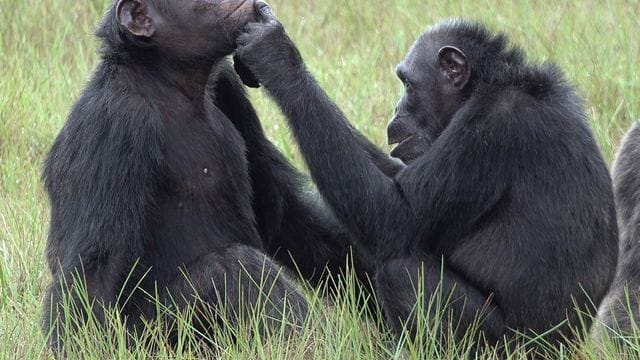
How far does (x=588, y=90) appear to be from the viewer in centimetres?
853

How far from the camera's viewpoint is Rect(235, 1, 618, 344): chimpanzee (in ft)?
17.9

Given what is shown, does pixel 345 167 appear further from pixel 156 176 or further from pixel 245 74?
pixel 156 176

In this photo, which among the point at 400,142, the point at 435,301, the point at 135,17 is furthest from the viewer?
the point at 400,142

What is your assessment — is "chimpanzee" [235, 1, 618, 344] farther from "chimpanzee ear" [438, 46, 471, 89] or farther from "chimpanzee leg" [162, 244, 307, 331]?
"chimpanzee leg" [162, 244, 307, 331]

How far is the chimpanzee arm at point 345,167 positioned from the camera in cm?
554

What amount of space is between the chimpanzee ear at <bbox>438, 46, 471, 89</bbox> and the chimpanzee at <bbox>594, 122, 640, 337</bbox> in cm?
113

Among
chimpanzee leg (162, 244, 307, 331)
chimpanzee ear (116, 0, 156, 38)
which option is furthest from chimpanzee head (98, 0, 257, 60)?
chimpanzee leg (162, 244, 307, 331)

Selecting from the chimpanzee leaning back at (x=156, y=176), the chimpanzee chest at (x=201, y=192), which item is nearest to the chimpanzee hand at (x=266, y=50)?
the chimpanzee leaning back at (x=156, y=176)

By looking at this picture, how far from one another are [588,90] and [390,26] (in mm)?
2026

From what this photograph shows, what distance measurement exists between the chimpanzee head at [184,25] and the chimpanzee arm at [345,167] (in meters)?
0.13

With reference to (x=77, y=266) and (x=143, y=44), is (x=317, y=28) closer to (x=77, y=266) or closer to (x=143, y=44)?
(x=143, y=44)

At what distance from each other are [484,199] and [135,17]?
69.7 inches

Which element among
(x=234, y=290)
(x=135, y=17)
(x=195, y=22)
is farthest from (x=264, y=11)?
(x=234, y=290)

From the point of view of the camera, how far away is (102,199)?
5.26m
